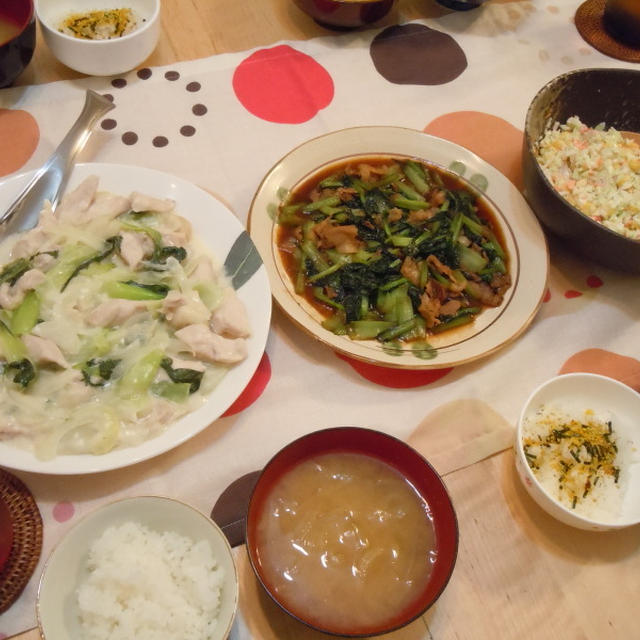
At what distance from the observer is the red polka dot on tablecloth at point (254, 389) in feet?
5.85

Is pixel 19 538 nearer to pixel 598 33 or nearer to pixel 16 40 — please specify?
pixel 16 40

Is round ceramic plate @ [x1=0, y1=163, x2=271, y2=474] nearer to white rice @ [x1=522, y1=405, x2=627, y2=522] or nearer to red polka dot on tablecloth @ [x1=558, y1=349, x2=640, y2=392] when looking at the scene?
white rice @ [x1=522, y1=405, x2=627, y2=522]

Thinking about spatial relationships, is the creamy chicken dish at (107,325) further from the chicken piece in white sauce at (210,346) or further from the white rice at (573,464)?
the white rice at (573,464)

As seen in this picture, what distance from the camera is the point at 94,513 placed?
133cm

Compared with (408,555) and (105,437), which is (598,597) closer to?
(408,555)

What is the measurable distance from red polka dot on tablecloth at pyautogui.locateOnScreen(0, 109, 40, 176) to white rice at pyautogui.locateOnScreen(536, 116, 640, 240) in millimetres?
1766

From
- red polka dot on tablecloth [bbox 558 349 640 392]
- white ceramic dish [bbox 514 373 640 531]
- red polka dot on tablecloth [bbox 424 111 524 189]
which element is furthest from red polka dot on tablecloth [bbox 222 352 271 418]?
red polka dot on tablecloth [bbox 424 111 524 189]

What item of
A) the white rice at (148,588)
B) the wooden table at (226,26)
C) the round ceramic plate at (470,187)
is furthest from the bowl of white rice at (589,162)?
the white rice at (148,588)

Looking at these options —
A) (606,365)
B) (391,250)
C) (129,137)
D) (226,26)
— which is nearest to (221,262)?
(391,250)

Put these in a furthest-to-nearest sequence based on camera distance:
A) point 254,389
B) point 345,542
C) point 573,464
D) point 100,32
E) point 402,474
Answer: point 100,32
point 254,389
point 573,464
point 402,474
point 345,542

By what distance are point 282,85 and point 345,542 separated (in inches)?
71.2

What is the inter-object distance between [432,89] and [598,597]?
6.38ft

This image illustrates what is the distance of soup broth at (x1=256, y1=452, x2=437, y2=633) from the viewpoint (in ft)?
4.50

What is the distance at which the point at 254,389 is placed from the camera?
1.83m
